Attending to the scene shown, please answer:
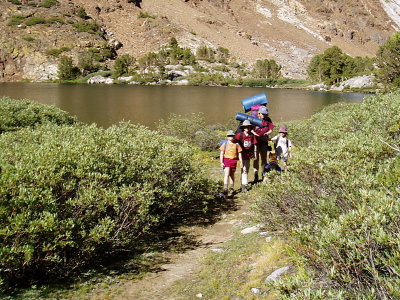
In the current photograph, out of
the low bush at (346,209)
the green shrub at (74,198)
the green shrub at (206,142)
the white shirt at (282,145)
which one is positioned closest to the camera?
the low bush at (346,209)

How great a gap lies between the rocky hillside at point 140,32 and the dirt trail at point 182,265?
10795 centimetres

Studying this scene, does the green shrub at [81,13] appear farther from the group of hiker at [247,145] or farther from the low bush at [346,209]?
the low bush at [346,209]

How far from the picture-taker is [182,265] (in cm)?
644

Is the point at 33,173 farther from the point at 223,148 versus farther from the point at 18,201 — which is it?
the point at 223,148

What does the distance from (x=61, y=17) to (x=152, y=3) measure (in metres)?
65.0

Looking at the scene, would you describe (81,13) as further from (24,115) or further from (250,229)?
(250,229)

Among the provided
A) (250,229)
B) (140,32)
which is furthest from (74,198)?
(140,32)

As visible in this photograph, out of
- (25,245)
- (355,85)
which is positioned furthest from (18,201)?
(355,85)

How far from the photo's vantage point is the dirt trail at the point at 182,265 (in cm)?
536

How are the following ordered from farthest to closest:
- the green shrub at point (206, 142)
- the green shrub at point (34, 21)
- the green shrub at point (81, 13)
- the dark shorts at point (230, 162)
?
the green shrub at point (81, 13) < the green shrub at point (34, 21) < the green shrub at point (206, 142) < the dark shorts at point (230, 162)

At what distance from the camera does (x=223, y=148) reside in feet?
33.4

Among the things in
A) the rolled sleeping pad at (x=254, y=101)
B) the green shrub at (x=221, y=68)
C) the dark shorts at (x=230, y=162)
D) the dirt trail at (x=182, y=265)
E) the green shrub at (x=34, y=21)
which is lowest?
the dirt trail at (x=182, y=265)

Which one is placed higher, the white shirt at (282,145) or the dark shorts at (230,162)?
the white shirt at (282,145)

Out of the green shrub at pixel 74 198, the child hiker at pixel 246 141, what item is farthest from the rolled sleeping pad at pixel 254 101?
the green shrub at pixel 74 198
